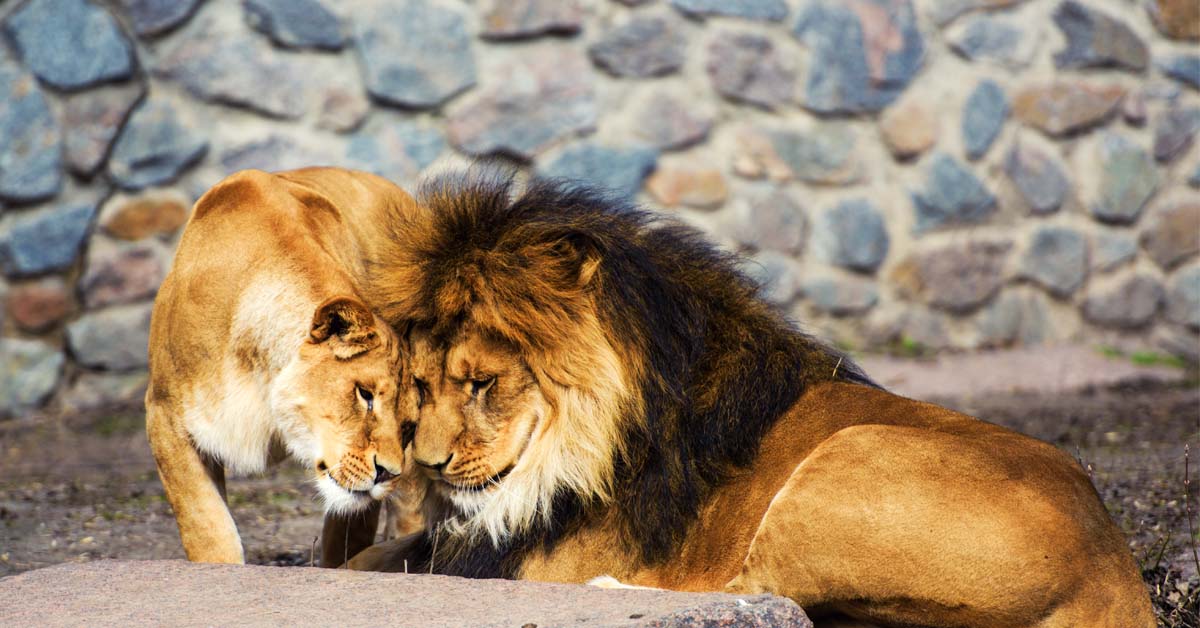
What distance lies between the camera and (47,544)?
14.0 feet

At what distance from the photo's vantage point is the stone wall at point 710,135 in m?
6.11

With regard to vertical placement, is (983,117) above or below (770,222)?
above

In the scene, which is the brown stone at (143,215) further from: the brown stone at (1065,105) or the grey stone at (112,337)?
the brown stone at (1065,105)

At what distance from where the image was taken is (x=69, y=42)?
238 inches

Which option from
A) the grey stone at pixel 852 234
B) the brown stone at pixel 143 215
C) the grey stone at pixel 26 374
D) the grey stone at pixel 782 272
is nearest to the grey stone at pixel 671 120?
the grey stone at pixel 782 272

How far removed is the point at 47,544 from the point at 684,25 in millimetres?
4060

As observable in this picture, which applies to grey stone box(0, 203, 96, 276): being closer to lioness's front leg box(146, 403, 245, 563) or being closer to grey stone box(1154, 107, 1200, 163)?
lioness's front leg box(146, 403, 245, 563)

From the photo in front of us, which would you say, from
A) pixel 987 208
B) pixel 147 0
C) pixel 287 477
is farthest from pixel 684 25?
pixel 287 477

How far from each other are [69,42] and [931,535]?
484cm

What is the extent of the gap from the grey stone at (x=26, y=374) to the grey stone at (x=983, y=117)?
15.9 ft

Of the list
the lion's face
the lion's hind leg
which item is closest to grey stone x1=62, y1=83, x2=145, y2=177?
the lion's face

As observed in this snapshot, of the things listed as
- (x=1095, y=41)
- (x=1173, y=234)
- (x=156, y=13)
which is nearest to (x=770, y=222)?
(x=1095, y=41)

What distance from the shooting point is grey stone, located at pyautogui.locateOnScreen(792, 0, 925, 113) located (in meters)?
7.02

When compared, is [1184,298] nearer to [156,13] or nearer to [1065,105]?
[1065,105]
